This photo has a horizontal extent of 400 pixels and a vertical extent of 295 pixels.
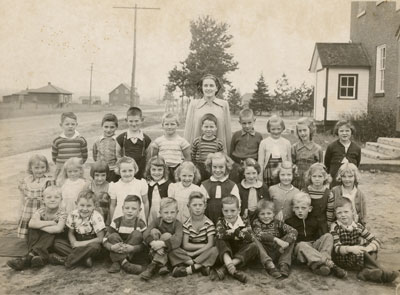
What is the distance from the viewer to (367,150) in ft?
33.4

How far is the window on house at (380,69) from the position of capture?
13.1 meters

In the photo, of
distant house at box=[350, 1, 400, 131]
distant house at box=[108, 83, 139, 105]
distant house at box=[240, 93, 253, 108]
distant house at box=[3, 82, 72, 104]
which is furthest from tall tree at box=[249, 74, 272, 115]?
distant house at box=[3, 82, 72, 104]

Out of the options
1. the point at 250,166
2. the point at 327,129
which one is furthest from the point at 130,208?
the point at 327,129

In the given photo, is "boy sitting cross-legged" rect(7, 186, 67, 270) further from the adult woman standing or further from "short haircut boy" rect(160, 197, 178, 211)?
the adult woman standing

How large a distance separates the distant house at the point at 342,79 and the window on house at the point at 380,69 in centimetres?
55

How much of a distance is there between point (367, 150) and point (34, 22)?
810 centimetres

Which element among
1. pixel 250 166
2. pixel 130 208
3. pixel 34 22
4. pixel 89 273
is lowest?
pixel 89 273

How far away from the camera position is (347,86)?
14508mm

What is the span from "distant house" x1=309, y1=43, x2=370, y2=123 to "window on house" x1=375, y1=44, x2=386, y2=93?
551 mm

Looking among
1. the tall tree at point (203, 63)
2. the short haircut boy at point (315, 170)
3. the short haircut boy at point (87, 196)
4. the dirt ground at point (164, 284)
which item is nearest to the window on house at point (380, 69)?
the tall tree at point (203, 63)

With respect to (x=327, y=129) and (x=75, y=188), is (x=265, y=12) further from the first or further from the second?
(x=327, y=129)

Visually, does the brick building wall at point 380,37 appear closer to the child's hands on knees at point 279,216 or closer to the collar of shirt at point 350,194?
the collar of shirt at point 350,194

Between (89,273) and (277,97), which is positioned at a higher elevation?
(277,97)

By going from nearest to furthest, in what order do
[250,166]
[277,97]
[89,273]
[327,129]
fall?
[89,273]
[250,166]
[327,129]
[277,97]
